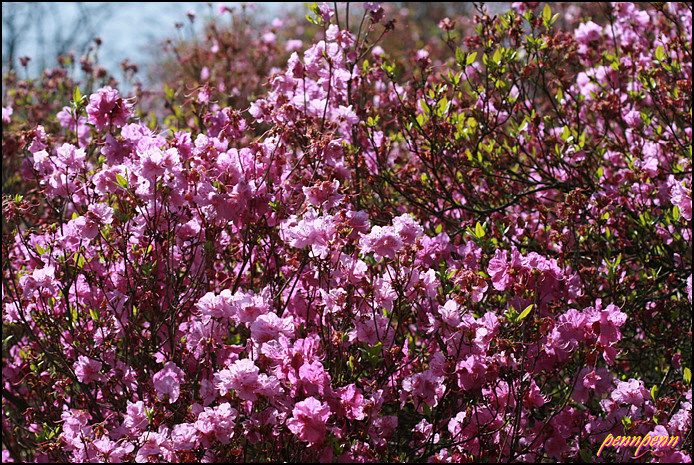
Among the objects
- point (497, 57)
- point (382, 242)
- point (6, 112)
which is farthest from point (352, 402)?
point (6, 112)

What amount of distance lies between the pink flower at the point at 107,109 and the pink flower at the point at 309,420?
1597mm

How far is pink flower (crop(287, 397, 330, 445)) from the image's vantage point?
2.36 meters

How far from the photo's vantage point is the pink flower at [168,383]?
2.67m

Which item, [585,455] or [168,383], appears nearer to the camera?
[168,383]

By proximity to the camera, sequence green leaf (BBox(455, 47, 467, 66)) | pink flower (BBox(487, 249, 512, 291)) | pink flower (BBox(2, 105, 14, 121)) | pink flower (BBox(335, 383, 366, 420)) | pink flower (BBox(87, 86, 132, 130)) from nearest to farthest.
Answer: pink flower (BBox(335, 383, 366, 420)) < pink flower (BBox(487, 249, 512, 291)) < pink flower (BBox(87, 86, 132, 130)) < green leaf (BBox(455, 47, 467, 66)) < pink flower (BBox(2, 105, 14, 121))

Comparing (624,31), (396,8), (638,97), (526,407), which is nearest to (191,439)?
(526,407)

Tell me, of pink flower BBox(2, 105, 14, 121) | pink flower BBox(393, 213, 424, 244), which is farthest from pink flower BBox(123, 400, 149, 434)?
pink flower BBox(2, 105, 14, 121)

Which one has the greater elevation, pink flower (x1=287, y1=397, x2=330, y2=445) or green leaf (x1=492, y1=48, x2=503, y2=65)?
green leaf (x1=492, y1=48, x2=503, y2=65)

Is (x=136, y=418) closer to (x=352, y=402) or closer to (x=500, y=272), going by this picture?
(x=352, y=402)

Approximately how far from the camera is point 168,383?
2693mm

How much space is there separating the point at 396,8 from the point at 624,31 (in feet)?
36.1

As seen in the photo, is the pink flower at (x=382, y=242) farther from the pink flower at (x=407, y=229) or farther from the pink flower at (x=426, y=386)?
the pink flower at (x=426, y=386)

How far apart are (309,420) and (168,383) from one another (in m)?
0.65

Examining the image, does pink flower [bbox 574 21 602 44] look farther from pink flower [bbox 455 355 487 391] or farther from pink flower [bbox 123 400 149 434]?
pink flower [bbox 123 400 149 434]
